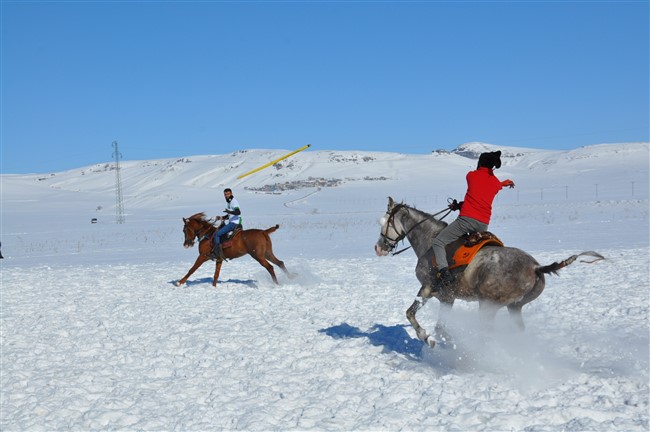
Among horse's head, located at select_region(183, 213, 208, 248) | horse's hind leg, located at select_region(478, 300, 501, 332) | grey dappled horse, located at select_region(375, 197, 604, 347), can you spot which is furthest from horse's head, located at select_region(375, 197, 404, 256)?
horse's head, located at select_region(183, 213, 208, 248)

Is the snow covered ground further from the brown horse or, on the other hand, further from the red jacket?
the red jacket

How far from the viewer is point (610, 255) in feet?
54.5

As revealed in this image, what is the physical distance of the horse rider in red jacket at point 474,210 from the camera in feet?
26.5

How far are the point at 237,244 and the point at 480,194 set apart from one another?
8.61 metres

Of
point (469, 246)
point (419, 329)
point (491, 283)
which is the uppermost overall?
point (469, 246)

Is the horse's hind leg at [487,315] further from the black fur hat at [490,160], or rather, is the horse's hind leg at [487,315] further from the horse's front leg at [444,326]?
the black fur hat at [490,160]

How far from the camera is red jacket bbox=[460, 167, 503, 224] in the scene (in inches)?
317

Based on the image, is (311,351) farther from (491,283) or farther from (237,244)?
(237,244)

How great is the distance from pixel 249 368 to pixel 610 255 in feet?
41.3

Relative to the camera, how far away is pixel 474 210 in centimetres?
812

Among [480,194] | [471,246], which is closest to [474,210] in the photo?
[480,194]

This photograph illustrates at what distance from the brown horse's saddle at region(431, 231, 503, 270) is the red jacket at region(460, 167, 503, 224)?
0.81 feet

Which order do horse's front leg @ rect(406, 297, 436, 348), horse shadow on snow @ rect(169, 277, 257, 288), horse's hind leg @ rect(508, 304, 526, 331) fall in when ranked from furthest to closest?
horse shadow on snow @ rect(169, 277, 257, 288), horse's hind leg @ rect(508, 304, 526, 331), horse's front leg @ rect(406, 297, 436, 348)

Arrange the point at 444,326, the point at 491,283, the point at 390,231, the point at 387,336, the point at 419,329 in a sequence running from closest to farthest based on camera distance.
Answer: the point at 491,283 < the point at 419,329 < the point at 444,326 < the point at 390,231 < the point at 387,336
